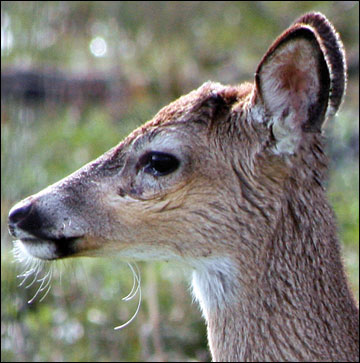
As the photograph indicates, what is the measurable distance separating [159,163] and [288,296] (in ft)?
2.25

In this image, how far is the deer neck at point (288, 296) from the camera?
12.5 feet

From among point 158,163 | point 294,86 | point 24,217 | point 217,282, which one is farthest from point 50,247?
point 294,86

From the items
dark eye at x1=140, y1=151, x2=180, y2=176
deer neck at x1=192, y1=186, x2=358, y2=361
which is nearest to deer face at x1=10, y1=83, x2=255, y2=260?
dark eye at x1=140, y1=151, x2=180, y2=176

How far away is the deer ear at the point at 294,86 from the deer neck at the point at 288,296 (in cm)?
27

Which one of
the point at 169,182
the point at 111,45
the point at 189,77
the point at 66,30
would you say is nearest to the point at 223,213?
the point at 169,182

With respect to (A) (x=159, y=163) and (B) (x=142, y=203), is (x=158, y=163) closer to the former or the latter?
(A) (x=159, y=163)

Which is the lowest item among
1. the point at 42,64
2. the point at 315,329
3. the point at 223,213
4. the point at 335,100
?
the point at 315,329

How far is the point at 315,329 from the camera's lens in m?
3.83

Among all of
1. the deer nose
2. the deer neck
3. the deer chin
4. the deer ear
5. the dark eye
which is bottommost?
the deer neck

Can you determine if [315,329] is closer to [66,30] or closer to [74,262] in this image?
[74,262]

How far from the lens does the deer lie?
3.82 meters

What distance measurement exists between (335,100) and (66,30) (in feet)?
14.3

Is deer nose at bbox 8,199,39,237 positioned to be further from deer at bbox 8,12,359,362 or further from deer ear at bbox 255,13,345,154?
deer ear at bbox 255,13,345,154

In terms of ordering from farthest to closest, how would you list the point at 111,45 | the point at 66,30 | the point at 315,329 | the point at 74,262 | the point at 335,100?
the point at 111,45 < the point at 66,30 < the point at 74,262 < the point at 335,100 < the point at 315,329
